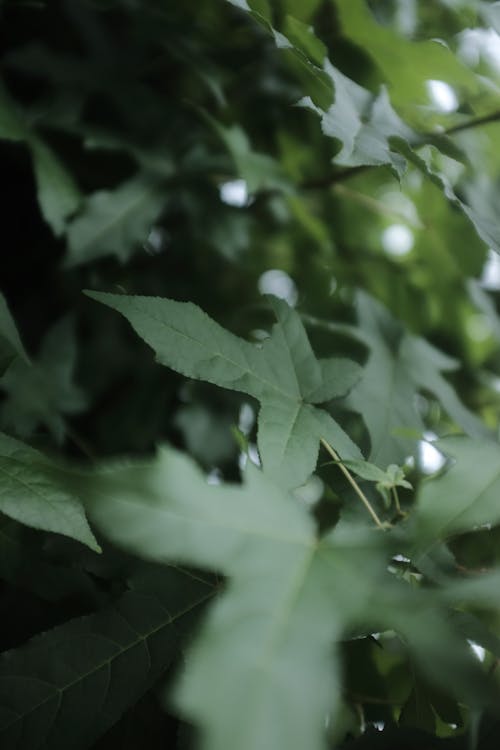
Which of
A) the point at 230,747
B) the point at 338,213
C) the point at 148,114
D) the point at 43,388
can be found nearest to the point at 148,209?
the point at 148,114

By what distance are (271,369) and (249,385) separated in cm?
3

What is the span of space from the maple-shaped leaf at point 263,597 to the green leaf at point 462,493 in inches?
2.9

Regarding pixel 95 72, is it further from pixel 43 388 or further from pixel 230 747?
pixel 230 747

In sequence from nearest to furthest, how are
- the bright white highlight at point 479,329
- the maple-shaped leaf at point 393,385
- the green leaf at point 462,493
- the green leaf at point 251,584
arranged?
the green leaf at point 251,584 → the green leaf at point 462,493 → the maple-shaped leaf at point 393,385 → the bright white highlight at point 479,329

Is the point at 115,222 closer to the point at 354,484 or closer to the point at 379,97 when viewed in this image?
the point at 379,97

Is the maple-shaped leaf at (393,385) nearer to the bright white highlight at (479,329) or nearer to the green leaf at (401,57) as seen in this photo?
the green leaf at (401,57)

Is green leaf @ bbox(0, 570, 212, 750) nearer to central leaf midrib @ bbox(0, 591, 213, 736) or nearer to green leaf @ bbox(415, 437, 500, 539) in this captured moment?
central leaf midrib @ bbox(0, 591, 213, 736)

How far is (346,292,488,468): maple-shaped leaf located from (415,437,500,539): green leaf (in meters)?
0.14

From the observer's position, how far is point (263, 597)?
0.37 meters

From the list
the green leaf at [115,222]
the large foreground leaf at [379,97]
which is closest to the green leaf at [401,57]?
the large foreground leaf at [379,97]

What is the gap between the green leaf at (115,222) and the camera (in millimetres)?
813

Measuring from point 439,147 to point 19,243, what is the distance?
24.6 inches

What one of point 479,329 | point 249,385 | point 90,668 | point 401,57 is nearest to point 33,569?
point 90,668

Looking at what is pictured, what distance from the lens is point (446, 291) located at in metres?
1.09
